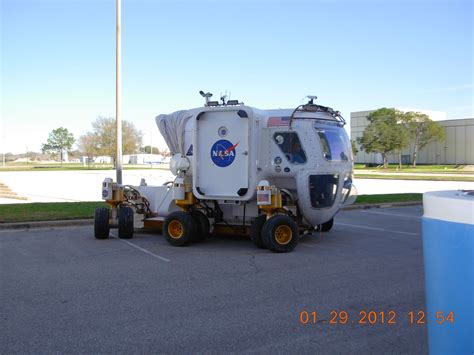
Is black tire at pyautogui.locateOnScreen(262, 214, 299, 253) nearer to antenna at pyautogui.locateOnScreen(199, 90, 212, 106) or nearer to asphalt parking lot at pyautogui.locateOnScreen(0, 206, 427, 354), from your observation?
asphalt parking lot at pyautogui.locateOnScreen(0, 206, 427, 354)

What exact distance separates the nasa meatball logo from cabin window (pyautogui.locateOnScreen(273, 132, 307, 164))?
87cm

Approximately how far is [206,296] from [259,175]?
3.86 metres

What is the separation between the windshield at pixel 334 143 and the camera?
9.50 m

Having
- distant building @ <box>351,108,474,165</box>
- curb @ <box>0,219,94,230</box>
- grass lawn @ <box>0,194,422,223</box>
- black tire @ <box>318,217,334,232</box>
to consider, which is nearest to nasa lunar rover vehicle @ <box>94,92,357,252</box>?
black tire @ <box>318,217,334,232</box>

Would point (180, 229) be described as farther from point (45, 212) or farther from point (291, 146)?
point (45, 212)

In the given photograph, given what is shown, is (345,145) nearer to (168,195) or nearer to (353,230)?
(353,230)

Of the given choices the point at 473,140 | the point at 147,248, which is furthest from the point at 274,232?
the point at 473,140

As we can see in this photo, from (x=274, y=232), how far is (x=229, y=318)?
3.74m

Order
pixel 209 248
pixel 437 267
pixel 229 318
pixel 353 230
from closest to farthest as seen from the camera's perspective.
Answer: pixel 437 267 < pixel 229 318 < pixel 209 248 < pixel 353 230

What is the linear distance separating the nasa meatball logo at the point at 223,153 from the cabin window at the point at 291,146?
2.84 feet

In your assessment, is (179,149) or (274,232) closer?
(274,232)

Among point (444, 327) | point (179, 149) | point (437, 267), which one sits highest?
point (179, 149)

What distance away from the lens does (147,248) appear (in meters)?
9.38

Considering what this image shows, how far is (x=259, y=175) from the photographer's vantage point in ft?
31.1
